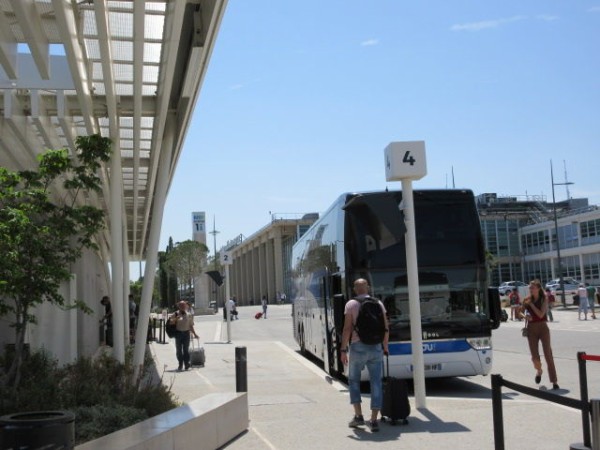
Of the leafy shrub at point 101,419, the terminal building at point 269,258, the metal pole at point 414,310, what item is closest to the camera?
the leafy shrub at point 101,419

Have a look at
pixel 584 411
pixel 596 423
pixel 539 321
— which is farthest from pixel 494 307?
pixel 596 423

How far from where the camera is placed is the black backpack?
8.62 m

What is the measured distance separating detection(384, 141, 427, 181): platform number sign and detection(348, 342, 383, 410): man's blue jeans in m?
2.68

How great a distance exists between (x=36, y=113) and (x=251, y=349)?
14.5 meters

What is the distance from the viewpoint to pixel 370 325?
8617 mm

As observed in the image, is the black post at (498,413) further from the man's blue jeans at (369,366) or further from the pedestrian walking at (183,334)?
the pedestrian walking at (183,334)

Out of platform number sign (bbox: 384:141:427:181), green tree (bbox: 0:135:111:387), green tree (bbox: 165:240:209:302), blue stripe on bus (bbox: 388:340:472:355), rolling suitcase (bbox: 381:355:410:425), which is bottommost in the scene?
rolling suitcase (bbox: 381:355:410:425)

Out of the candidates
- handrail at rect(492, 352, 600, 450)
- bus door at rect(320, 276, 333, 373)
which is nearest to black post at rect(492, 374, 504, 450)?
handrail at rect(492, 352, 600, 450)

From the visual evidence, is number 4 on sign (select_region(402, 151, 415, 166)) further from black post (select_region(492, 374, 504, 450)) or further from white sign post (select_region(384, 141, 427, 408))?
black post (select_region(492, 374, 504, 450))

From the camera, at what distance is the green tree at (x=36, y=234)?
8711mm

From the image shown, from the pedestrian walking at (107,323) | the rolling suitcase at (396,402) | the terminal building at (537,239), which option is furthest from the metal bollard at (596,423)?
the terminal building at (537,239)

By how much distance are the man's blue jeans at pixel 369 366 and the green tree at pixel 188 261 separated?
7044 cm

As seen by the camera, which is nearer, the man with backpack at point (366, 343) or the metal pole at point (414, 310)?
the man with backpack at point (366, 343)

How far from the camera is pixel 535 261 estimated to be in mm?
85062
